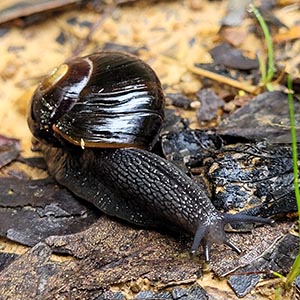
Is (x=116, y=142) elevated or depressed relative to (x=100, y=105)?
depressed

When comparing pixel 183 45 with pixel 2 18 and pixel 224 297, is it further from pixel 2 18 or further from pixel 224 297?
pixel 224 297

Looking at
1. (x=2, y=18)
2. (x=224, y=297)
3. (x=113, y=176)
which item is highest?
(x=2, y=18)

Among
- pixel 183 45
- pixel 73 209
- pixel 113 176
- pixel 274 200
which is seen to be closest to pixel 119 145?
pixel 113 176

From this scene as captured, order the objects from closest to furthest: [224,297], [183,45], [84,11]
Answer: [224,297]
[183,45]
[84,11]

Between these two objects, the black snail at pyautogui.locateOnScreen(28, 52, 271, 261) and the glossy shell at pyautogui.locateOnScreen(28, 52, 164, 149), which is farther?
the glossy shell at pyautogui.locateOnScreen(28, 52, 164, 149)

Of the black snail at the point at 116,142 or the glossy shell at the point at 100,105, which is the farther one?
the glossy shell at the point at 100,105
